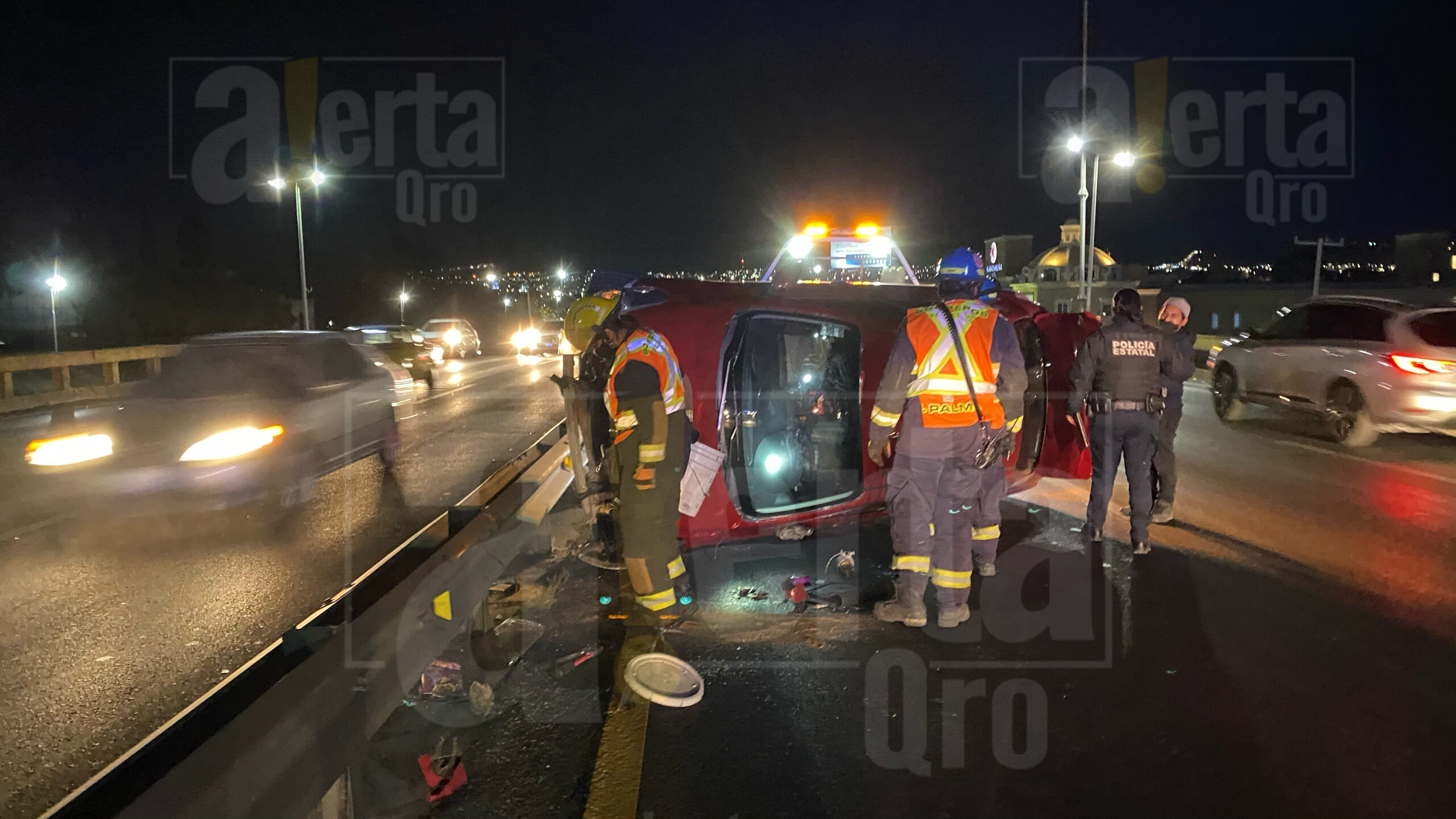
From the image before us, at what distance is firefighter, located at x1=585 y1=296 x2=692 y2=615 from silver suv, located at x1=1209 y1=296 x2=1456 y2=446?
345 inches

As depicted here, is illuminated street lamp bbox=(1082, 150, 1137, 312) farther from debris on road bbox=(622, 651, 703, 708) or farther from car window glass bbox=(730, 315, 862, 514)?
debris on road bbox=(622, 651, 703, 708)

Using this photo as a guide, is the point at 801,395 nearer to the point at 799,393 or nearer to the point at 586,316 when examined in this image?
the point at 799,393

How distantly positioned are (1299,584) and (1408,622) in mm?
635

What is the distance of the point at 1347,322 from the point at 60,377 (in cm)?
2273

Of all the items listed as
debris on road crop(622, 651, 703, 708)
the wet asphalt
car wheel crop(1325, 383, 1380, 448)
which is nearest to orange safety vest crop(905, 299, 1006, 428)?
the wet asphalt

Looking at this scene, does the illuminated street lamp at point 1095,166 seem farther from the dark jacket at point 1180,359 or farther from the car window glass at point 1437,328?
the dark jacket at point 1180,359

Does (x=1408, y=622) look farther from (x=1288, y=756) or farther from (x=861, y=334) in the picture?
(x=861, y=334)

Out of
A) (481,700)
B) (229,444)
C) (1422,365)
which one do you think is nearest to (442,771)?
(481,700)

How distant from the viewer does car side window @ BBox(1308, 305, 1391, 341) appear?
10008 mm

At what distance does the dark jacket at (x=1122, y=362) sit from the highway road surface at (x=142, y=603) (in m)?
4.85

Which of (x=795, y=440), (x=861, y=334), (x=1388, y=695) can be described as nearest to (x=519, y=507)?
(x=861, y=334)

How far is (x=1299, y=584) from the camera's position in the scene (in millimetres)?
5129

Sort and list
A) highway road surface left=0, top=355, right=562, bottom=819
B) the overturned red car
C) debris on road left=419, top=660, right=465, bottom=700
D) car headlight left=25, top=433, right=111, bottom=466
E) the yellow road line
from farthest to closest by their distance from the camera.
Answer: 1. car headlight left=25, top=433, right=111, bottom=466
2. the overturned red car
3. debris on road left=419, top=660, right=465, bottom=700
4. highway road surface left=0, top=355, right=562, bottom=819
5. the yellow road line

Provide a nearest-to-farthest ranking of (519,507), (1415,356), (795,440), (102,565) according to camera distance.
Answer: (519,507), (102,565), (795,440), (1415,356)
